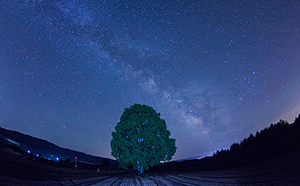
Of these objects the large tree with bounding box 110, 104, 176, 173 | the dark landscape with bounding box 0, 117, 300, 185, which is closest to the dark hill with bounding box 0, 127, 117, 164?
the large tree with bounding box 110, 104, 176, 173

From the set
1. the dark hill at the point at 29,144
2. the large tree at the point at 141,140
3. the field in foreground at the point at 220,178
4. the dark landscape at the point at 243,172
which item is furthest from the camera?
the dark hill at the point at 29,144

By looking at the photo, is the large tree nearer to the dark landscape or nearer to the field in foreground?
the dark landscape

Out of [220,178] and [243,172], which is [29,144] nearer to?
[220,178]

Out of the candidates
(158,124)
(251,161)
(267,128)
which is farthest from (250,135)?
(158,124)

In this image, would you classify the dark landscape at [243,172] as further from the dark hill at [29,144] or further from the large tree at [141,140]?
the dark hill at [29,144]

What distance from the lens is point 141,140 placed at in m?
20.8

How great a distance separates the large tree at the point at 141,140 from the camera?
20.0 metres

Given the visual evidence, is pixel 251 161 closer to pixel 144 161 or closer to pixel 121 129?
pixel 144 161

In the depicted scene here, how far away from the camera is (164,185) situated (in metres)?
10.5

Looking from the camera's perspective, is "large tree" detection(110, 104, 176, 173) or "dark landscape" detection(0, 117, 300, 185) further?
"large tree" detection(110, 104, 176, 173)

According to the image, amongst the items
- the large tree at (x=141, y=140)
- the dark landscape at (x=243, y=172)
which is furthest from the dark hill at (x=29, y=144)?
the dark landscape at (x=243, y=172)

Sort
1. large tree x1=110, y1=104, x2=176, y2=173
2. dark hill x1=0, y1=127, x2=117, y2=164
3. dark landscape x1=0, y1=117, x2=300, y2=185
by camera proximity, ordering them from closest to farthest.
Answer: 1. dark landscape x1=0, y1=117, x2=300, y2=185
2. large tree x1=110, y1=104, x2=176, y2=173
3. dark hill x1=0, y1=127, x2=117, y2=164

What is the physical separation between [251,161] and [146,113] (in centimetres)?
1211

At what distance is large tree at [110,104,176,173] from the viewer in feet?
65.5
